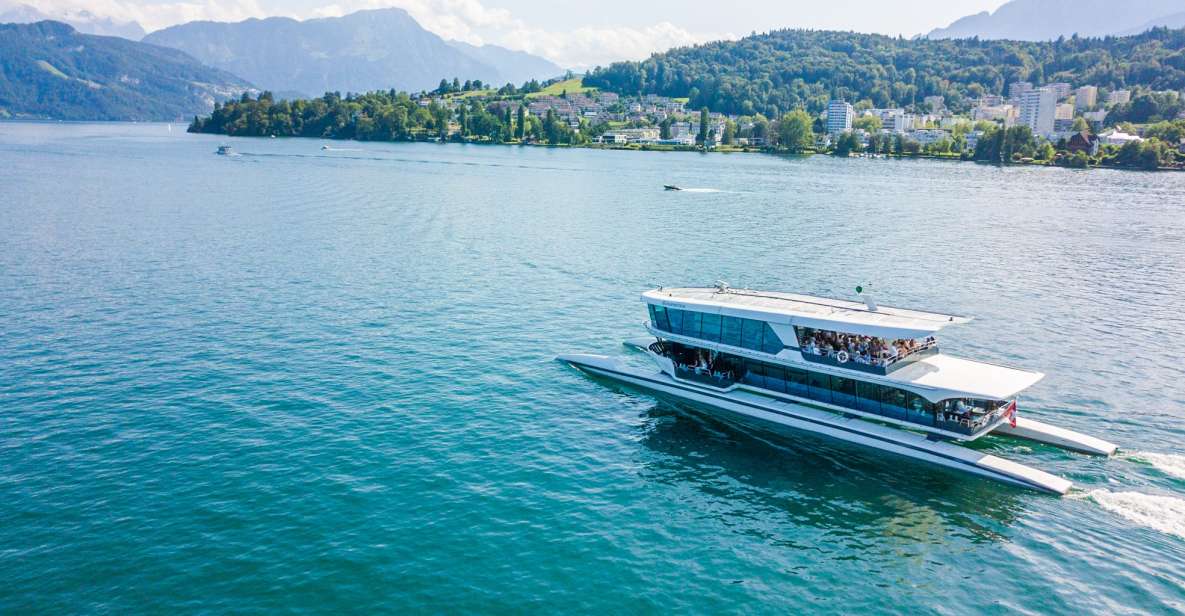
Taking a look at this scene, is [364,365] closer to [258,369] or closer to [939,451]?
[258,369]

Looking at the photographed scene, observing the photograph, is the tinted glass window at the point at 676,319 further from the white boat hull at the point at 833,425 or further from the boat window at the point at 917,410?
the boat window at the point at 917,410

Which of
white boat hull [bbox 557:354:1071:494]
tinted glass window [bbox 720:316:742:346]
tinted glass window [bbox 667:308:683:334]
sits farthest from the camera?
tinted glass window [bbox 667:308:683:334]

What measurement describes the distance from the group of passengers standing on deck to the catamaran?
0.06m

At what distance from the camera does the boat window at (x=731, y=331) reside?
1988 inches

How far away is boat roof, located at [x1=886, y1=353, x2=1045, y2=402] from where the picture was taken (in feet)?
138

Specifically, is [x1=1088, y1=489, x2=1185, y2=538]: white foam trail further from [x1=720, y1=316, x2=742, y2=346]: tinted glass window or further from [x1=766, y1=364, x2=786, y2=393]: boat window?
[x1=720, y1=316, x2=742, y2=346]: tinted glass window

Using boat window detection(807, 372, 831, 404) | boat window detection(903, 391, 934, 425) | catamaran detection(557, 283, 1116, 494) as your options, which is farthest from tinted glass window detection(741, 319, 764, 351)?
boat window detection(903, 391, 934, 425)

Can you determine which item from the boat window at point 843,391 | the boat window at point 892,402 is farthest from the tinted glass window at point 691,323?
the boat window at point 892,402

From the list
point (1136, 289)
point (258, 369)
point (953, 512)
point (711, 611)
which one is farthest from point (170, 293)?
point (1136, 289)

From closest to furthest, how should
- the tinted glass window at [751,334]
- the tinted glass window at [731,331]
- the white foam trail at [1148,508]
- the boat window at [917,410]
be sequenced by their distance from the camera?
the white foam trail at [1148,508] → the boat window at [917,410] → the tinted glass window at [751,334] → the tinted glass window at [731,331]

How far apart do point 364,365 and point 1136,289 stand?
81442 mm

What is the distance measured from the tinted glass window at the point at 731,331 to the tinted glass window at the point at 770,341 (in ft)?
5.92

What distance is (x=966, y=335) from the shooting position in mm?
65812

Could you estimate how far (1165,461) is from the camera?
42.4 m
